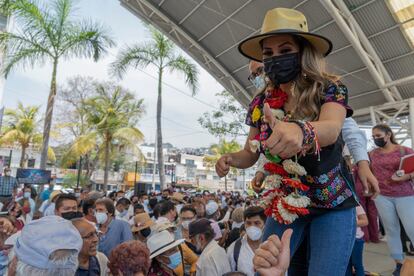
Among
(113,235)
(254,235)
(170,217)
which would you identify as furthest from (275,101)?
(170,217)

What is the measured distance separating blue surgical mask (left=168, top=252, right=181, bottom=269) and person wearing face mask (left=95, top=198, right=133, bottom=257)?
4.31ft

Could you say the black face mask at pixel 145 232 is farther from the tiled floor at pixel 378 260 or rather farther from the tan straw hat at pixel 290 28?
the tan straw hat at pixel 290 28

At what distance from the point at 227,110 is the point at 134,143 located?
6512 mm

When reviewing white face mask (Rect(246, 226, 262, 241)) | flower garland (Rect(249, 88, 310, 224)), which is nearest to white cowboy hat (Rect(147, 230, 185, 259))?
white face mask (Rect(246, 226, 262, 241))

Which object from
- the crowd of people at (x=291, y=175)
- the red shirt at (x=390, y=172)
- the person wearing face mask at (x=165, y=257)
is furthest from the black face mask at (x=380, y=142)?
the person wearing face mask at (x=165, y=257)

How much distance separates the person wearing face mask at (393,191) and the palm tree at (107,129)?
1752 centimetres

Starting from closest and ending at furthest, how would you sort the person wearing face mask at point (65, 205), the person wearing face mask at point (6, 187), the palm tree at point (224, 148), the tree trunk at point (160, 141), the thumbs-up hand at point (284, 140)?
the thumbs-up hand at point (284, 140)
the person wearing face mask at point (65, 205)
the person wearing face mask at point (6, 187)
the tree trunk at point (160, 141)
the palm tree at point (224, 148)

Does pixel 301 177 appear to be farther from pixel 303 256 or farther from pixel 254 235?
pixel 254 235

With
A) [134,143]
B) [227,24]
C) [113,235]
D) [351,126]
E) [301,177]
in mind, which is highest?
[227,24]

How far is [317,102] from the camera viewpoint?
1.40 metres

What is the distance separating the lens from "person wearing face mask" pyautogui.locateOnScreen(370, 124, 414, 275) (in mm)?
3471

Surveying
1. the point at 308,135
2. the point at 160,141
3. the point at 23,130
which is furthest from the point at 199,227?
the point at 23,130

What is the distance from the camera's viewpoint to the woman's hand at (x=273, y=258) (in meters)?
1.00

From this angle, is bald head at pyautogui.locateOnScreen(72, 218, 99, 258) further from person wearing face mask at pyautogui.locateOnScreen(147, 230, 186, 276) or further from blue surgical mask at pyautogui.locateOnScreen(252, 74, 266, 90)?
blue surgical mask at pyautogui.locateOnScreen(252, 74, 266, 90)
